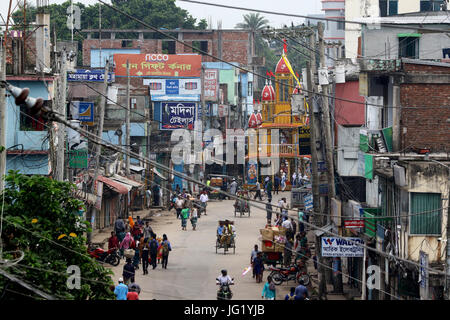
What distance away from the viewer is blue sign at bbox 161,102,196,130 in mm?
55250

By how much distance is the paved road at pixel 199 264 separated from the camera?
2583 centimetres

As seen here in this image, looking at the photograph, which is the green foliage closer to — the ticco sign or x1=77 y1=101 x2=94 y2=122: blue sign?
the ticco sign

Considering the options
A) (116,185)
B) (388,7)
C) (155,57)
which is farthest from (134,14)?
(116,185)

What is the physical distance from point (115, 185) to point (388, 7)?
2426 cm

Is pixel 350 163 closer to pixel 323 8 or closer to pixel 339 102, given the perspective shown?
pixel 339 102

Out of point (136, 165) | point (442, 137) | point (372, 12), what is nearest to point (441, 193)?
point (442, 137)

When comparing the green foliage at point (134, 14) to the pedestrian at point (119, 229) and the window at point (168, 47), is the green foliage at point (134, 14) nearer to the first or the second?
the window at point (168, 47)

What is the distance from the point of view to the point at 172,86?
64625mm

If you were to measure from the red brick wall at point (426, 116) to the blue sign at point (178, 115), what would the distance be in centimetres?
3064

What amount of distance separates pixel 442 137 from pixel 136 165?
28.6m

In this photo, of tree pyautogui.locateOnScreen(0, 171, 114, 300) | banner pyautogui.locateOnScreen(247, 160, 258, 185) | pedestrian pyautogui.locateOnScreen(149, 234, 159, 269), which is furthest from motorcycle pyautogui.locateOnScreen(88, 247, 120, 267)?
banner pyautogui.locateOnScreen(247, 160, 258, 185)

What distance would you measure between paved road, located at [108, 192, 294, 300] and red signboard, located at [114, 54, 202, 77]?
23.0 metres

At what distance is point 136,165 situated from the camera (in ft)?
169

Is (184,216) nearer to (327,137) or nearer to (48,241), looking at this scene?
(327,137)
